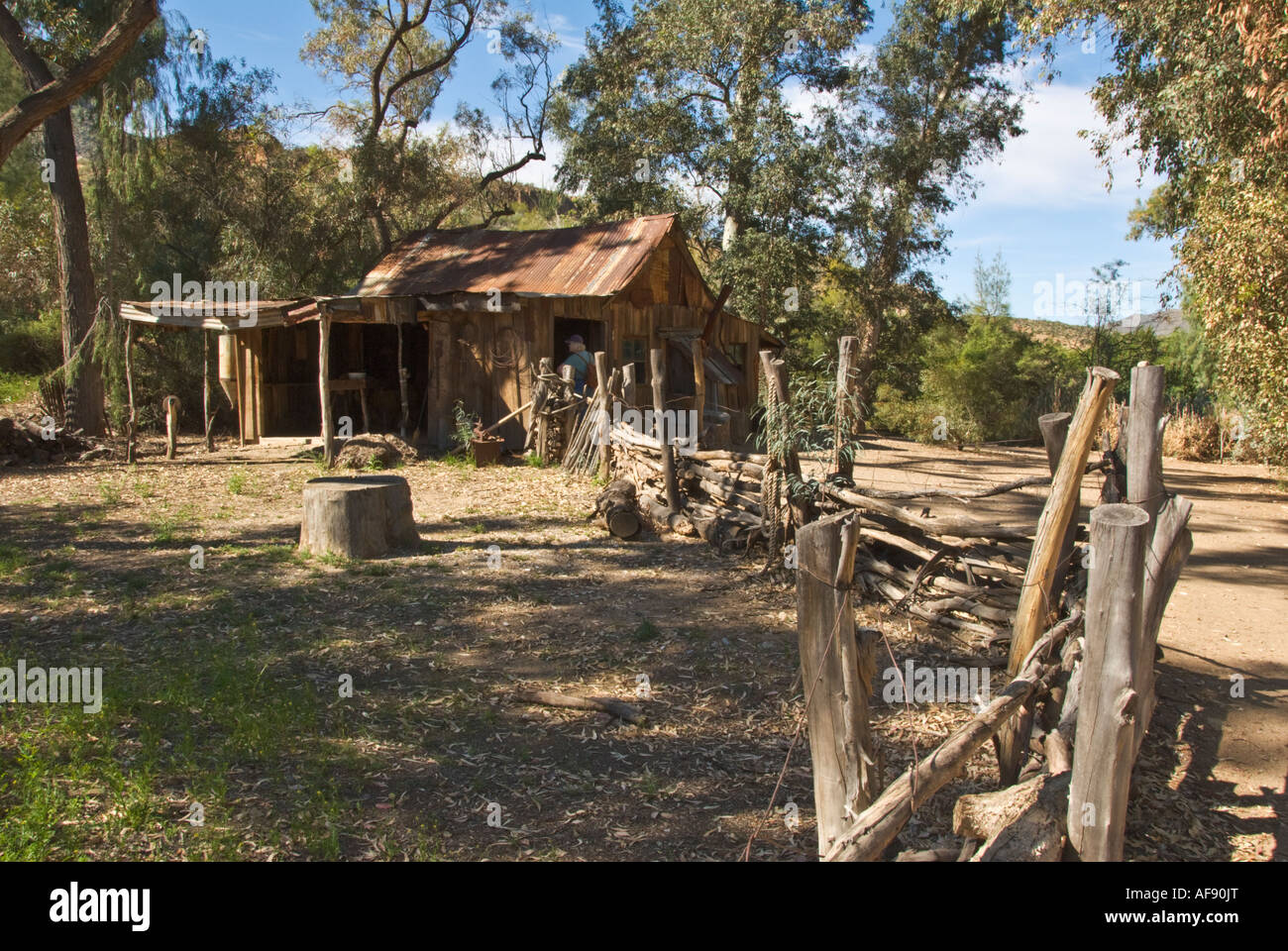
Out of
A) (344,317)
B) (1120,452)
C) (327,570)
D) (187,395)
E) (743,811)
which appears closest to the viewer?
(743,811)

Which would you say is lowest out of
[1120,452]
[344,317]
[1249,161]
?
[1120,452]

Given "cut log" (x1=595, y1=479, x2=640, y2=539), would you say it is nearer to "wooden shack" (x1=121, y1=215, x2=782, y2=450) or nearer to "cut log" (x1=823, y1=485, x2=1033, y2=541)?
"cut log" (x1=823, y1=485, x2=1033, y2=541)

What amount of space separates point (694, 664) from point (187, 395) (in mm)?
17918

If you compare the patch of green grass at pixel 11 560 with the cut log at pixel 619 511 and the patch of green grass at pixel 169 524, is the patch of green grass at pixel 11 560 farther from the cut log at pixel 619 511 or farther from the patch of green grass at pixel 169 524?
the cut log at pixel 619 511

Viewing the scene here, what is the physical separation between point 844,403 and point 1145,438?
8.30ft

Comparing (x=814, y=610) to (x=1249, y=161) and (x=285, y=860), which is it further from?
(x=1249, y=161)

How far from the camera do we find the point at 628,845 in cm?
414

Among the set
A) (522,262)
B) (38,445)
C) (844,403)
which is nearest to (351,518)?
(844,403)

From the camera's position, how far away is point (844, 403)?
23.7 ft

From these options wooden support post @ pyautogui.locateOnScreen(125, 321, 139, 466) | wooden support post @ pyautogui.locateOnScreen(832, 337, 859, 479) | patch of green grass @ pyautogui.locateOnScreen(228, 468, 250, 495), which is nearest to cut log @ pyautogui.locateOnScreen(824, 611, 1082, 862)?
wooden support post @ pyautogui.locateOnScreen(832, 337, 859, 479)

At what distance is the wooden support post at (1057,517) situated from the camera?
5379mm

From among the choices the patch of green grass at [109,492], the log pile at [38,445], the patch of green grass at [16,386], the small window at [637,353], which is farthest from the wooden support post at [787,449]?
the patch of green grass at [16,386]

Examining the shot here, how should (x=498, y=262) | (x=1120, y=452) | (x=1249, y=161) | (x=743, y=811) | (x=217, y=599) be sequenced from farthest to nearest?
1. (x=498, y=262)
2. (x=1249, y=161)
3. (x=217, y=599)
4. (x=1120, y=452)
5. (x=743, y=811)

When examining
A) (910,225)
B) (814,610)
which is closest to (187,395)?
(910,225)
